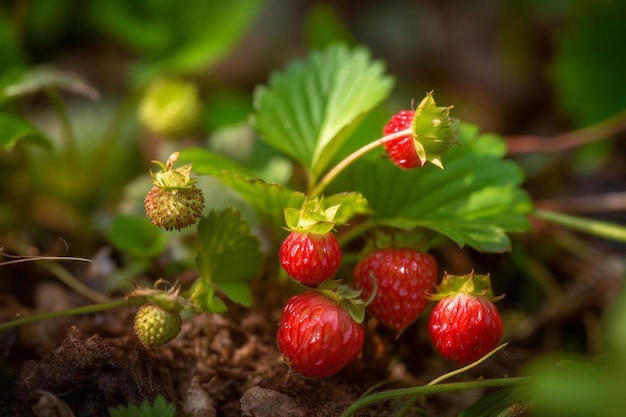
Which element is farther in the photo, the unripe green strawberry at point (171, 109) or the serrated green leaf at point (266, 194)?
the unripe green strawberry at point (171, 109)

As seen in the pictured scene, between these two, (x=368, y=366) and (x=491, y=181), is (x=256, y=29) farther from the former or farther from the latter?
(x=368, y=366)

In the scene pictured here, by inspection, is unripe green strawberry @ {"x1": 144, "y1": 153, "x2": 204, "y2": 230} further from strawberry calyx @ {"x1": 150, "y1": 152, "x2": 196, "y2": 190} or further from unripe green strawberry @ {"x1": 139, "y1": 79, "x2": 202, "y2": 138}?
unripe green strawberry @ {"x1": 139, "y1": 79, "x2": 202, "y2": 138}

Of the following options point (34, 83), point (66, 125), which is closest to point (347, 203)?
point (34, 83)

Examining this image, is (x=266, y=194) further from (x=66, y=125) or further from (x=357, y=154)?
(x=66, y=125)

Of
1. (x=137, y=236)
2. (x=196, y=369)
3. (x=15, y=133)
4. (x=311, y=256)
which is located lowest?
(x=196, y=369)

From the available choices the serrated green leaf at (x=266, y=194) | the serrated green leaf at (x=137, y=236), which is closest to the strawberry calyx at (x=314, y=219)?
the serrated green leaf at (x=266, y=194)

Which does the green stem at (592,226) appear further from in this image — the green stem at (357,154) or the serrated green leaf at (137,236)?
the serrated green leaf at (137,236)
